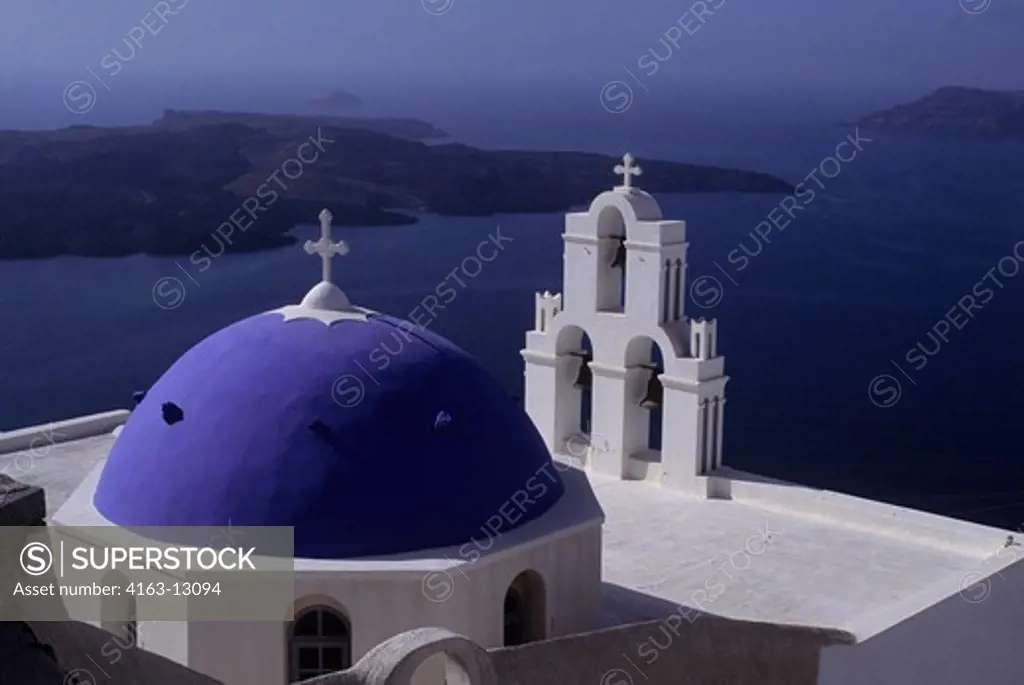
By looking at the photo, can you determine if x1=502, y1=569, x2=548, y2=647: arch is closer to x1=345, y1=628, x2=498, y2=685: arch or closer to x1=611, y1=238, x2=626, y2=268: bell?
x1=345, y1=628, x2=498, y2=685: arch

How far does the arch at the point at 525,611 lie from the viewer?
35.3 ft

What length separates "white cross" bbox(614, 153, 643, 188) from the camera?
14.9m

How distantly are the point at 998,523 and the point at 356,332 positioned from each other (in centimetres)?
2522

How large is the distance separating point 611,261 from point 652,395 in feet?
5.30

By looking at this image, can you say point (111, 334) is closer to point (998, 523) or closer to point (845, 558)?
point (998, 523)

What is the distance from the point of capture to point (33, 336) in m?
41.8

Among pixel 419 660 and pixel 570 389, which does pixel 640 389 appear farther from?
pixel 419 660

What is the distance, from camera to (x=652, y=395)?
15641 millimetres

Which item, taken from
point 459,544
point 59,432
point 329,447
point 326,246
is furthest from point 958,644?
point 59,432

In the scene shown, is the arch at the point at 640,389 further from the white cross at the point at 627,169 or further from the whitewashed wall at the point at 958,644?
the whitewashed wall at the point at 958,644

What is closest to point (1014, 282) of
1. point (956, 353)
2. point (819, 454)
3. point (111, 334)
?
point (956, 353)

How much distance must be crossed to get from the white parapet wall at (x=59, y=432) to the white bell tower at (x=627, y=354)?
5094 millimetres

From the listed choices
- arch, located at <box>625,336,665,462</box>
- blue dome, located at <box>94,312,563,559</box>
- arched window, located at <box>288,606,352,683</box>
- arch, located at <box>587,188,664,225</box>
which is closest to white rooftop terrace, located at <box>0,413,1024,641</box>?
arch, located at <box>625,336,665,462</box>

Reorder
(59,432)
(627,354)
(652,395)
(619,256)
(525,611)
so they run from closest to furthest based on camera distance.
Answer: (525,611) → (627,354) → (619,256) → (652,395) → (59,432)
